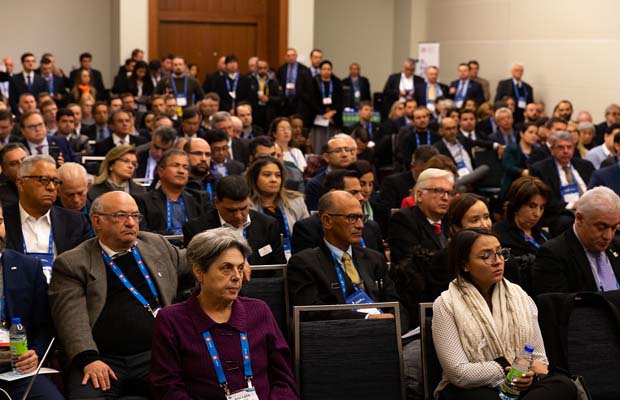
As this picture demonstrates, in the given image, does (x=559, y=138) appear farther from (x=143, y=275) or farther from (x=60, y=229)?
(x=143, y=275)

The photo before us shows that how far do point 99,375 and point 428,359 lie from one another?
140cm

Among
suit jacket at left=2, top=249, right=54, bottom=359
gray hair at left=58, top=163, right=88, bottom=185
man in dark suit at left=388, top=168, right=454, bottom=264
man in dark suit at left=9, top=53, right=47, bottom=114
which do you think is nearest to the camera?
suit jacket at left=2, top=249, right=54, bottom=359

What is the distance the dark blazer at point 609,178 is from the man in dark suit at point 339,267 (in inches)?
127

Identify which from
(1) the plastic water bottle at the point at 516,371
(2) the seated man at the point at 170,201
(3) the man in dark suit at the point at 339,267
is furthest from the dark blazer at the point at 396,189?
(1) the plastic water bottle at the point at 516,371

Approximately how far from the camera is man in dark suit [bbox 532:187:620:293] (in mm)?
4605

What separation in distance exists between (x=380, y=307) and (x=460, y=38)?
1423cm

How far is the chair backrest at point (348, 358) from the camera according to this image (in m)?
3.91

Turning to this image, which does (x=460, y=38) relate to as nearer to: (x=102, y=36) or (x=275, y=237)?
(x=102, y=36)

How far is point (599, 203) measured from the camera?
15.1ft

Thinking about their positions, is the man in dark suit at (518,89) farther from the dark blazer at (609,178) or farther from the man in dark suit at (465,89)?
the dark blazer at (609,178)

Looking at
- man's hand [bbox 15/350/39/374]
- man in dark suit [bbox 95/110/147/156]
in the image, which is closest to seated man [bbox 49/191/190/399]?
man's hand [bbox 15/350/39/374]

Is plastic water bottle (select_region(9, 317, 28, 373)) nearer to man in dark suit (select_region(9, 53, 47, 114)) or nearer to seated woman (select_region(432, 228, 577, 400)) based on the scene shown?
seated woman (select_region(432, 228, 577, 400))

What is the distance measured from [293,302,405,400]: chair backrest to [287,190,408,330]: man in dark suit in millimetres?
208

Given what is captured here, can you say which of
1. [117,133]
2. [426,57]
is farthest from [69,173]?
[426,57]
